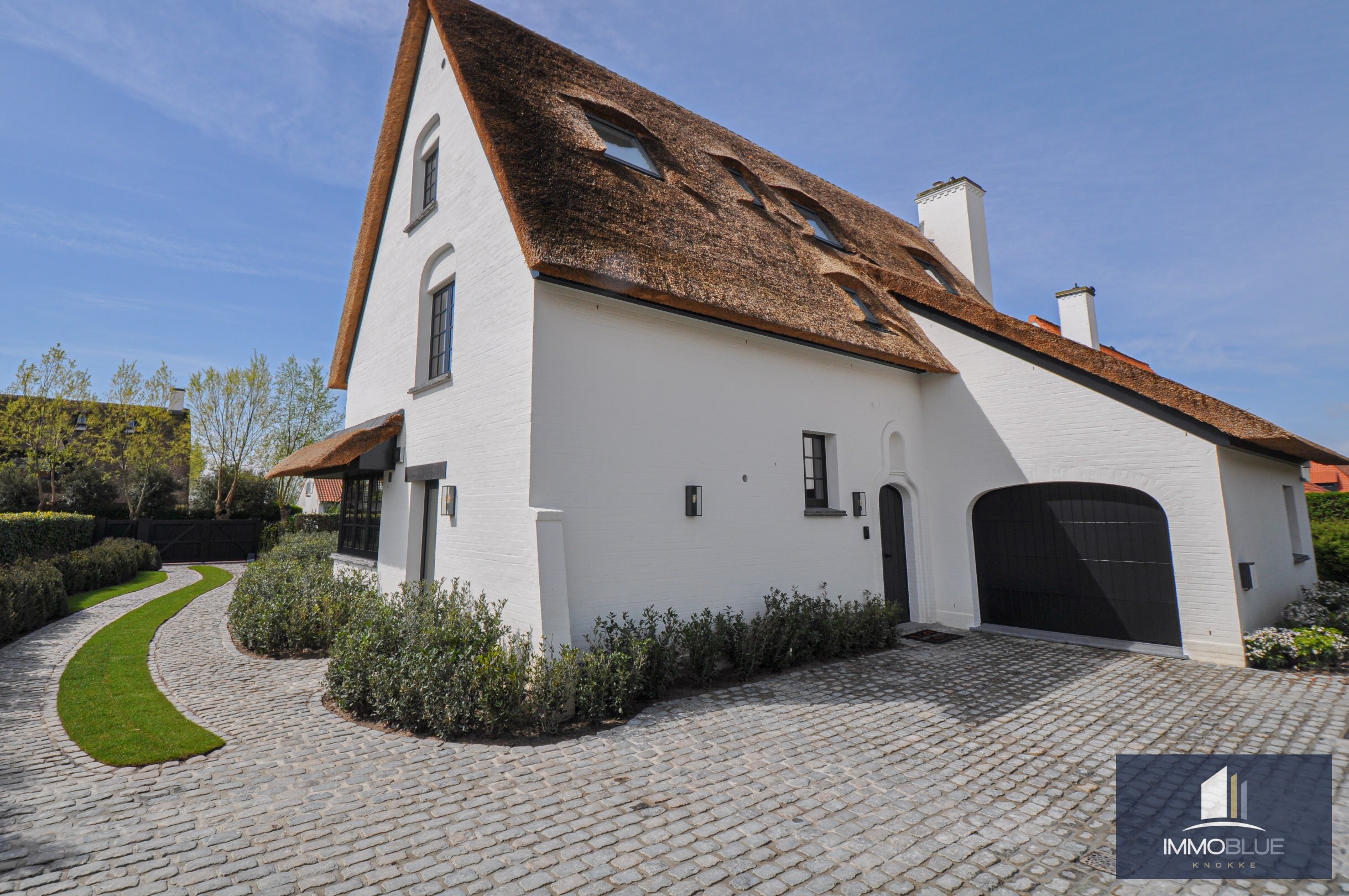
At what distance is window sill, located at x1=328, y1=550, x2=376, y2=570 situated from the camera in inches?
407

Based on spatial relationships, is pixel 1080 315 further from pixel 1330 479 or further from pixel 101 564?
pixel 101 564

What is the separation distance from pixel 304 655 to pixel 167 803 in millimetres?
4765

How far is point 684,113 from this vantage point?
13.1 m

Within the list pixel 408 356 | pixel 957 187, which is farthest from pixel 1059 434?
pixel 957 187

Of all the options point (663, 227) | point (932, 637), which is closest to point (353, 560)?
point (663, 227)

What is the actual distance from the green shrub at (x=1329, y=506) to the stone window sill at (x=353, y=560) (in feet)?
78.1

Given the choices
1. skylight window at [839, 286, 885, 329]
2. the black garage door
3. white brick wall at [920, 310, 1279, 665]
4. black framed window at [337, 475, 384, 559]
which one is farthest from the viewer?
black framed window at [337, 475, 384, 559]

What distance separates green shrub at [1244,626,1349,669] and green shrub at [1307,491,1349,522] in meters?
12.6

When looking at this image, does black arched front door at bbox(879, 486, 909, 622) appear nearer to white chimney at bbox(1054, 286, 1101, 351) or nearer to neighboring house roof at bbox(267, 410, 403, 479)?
neighboring house roof at bbox(267, 410, 403, 479)

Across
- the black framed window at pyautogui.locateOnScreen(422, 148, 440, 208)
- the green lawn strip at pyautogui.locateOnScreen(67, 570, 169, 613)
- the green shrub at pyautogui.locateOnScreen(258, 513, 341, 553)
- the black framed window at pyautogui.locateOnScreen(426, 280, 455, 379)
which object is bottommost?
the green lawn strip at pyautogui.locateOnScreen(67, 570, 169, 613)

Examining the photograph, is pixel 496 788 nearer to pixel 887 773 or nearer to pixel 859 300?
pixel 887 773

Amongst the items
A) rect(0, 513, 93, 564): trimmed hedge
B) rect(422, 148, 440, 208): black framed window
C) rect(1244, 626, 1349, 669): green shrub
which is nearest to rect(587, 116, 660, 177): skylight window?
rect(422, 148, 440, 208): black framed window

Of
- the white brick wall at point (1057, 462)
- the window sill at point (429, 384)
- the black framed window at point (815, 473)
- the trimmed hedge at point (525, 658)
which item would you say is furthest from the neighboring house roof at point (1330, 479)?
the window sill at point (429, 384)

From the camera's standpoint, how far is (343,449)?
920cm
